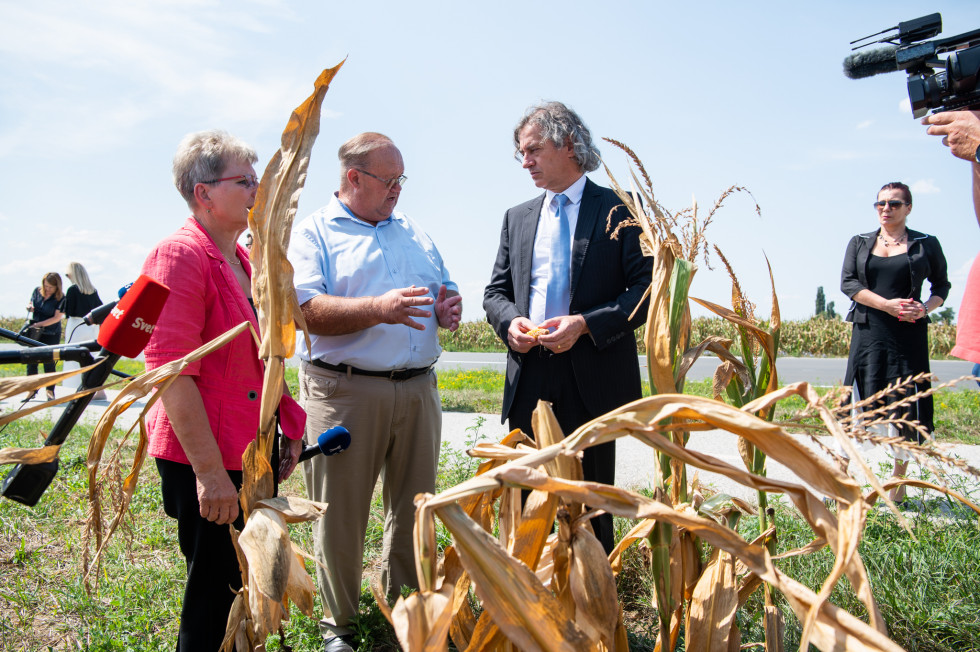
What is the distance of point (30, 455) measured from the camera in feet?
3.59

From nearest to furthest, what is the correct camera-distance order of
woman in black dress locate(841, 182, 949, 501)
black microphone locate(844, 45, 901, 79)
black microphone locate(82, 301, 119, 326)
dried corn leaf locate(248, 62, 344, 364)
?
dried corn leaf locate(248, 62, 344, 364) → black microphone locate(82, 301, 119, 326) → black microphone locate(844, 45, 901, 79) → woman in black dress locate(841, 182, 949, 501)

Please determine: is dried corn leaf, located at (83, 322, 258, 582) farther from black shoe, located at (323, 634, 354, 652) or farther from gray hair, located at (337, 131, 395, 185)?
gray hair, located at (337, 131, 395, 185)

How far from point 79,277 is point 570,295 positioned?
8.14 m

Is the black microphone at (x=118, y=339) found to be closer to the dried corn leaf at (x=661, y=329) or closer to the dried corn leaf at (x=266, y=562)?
the dried corn leaf at (x=266, y=562)

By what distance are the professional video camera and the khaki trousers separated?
2119 mm

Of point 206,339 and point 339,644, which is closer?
point 206,339

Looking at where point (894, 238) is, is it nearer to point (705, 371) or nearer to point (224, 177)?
point (224, 177)

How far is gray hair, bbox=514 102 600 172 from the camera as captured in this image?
9.91ft

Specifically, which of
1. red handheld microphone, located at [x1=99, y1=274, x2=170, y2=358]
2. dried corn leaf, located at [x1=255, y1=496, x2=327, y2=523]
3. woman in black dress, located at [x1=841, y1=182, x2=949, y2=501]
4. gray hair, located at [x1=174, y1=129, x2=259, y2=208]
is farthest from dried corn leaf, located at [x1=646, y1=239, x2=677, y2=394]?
woman in black dress, located at [x1=841, y1=182, x2=949, y2=501]

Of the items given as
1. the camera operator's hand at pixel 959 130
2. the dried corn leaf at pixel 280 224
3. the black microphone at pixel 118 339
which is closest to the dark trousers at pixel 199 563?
the black microphone at pixel 118 339

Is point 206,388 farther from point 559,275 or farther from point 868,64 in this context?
point 868,64

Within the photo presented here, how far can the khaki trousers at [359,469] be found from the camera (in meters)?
2.62

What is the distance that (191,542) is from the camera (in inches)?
78.3

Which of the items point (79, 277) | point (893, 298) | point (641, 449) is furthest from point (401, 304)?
point (79, 277)
